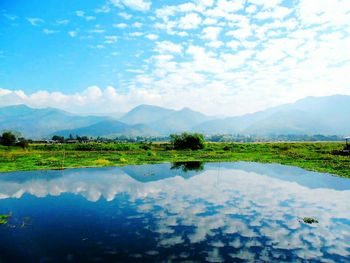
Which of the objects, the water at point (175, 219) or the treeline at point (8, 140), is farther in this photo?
the treeline at point (8, 140)

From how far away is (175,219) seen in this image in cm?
2289

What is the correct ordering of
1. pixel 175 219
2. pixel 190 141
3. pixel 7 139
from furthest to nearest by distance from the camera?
pixel 190 141
pixel 7 139
pixel 175 219

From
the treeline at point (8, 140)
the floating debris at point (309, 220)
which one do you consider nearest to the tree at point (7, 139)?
the treeline at point (8, 140)

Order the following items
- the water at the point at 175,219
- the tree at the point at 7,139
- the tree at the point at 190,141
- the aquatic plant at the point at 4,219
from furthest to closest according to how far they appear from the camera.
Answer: the tree at the point at 190,141, the tree at the point at 7,139, the aquatic plant at the point at 4,219, the water at the point at 175,219

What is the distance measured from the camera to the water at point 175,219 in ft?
55.2

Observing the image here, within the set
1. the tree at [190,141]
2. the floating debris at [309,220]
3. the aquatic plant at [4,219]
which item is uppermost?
the tree at [190,141]

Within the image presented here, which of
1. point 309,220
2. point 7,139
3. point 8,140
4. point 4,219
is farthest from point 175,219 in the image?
point 7,139

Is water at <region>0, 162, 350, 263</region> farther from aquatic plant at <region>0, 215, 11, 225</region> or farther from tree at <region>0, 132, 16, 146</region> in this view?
tree at <region>0, 132, 16, 146</region>

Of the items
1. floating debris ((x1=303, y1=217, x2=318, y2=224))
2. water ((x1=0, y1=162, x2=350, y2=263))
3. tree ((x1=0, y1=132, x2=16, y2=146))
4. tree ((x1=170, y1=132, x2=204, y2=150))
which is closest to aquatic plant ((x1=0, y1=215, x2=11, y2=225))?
water ((x1=0, y1=162, x2=350, y2=263))

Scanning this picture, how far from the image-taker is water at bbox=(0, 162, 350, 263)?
55.2 feet

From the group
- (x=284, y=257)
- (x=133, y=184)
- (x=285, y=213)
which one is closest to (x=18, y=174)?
(x=133, y=184)

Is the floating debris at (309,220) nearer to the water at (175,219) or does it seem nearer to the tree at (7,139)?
the water at (175,219)

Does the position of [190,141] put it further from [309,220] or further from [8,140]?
[309,220]

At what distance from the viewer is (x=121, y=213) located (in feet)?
81.0
